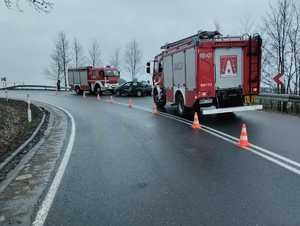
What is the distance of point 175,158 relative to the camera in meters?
8.53

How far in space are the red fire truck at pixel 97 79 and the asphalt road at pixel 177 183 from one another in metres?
29.1

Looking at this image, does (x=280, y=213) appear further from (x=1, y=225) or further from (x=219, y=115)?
(x=219, y=115)

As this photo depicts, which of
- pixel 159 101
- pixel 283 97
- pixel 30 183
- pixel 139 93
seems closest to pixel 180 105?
pixel 159 101

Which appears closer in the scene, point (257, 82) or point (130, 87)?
point (257, 82)

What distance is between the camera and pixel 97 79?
41031 millimetres

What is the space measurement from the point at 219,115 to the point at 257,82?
7.77ft

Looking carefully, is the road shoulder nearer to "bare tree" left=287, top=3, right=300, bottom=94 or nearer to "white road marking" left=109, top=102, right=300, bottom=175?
"white road marking" left=109, top=102, right=300, bottom=175

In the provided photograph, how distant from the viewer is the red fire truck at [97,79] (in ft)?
133

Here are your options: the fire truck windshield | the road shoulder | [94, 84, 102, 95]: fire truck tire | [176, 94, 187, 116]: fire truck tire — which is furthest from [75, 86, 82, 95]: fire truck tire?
the road shoulder

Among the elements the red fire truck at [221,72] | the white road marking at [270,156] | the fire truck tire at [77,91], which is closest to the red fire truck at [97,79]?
the fire truck tire at [77,91]

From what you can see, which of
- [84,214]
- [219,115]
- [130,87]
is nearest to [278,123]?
[219,115]

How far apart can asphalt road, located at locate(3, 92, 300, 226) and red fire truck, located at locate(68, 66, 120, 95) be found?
2914cm

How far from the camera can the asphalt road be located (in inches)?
196

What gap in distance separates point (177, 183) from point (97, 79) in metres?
35.4
